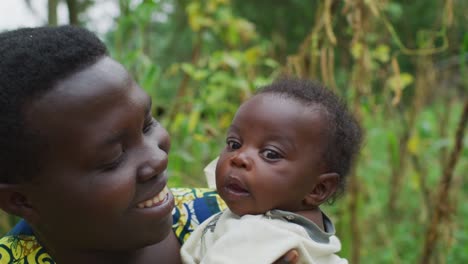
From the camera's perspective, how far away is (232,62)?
2.89m

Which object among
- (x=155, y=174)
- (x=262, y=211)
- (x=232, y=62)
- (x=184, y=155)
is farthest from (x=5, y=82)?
(x=232, y=62)

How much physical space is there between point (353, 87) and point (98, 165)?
160 centimetres

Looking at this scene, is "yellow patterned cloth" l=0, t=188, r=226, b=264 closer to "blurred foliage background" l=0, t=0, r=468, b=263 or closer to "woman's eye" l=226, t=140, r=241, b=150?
"woman's eye" l=226, t=140, r=241, b=150

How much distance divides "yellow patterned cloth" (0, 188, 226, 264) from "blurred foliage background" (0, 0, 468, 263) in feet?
2.46

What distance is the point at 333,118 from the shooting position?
A: 148 cm

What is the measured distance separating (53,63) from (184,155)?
4.95ft

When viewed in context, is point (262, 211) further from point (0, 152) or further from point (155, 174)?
point (0, 152)

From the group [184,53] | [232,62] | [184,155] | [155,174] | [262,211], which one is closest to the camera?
[155,174]

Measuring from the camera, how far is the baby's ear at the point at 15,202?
4.20 feet

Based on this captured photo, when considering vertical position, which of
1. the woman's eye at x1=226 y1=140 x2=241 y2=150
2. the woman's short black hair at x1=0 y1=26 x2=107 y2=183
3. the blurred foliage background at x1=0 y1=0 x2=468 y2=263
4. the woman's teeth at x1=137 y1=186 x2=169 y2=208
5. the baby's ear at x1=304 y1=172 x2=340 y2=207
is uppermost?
the woman's short black hair at x1=0 y1=26 x2=107 y2=183

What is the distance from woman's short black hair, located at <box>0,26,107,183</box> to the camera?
1.20m

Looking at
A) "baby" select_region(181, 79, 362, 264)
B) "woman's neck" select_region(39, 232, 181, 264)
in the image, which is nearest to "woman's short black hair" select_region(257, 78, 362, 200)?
"baby" select_region(181, 79, 362, 264)

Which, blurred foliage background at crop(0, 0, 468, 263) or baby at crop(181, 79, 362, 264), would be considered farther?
blurred foliage background at crop(0, 0, 468, 263)

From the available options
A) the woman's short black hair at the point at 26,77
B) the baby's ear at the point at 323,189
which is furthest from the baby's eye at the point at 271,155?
the woman's short black hair at the point at 26,77
